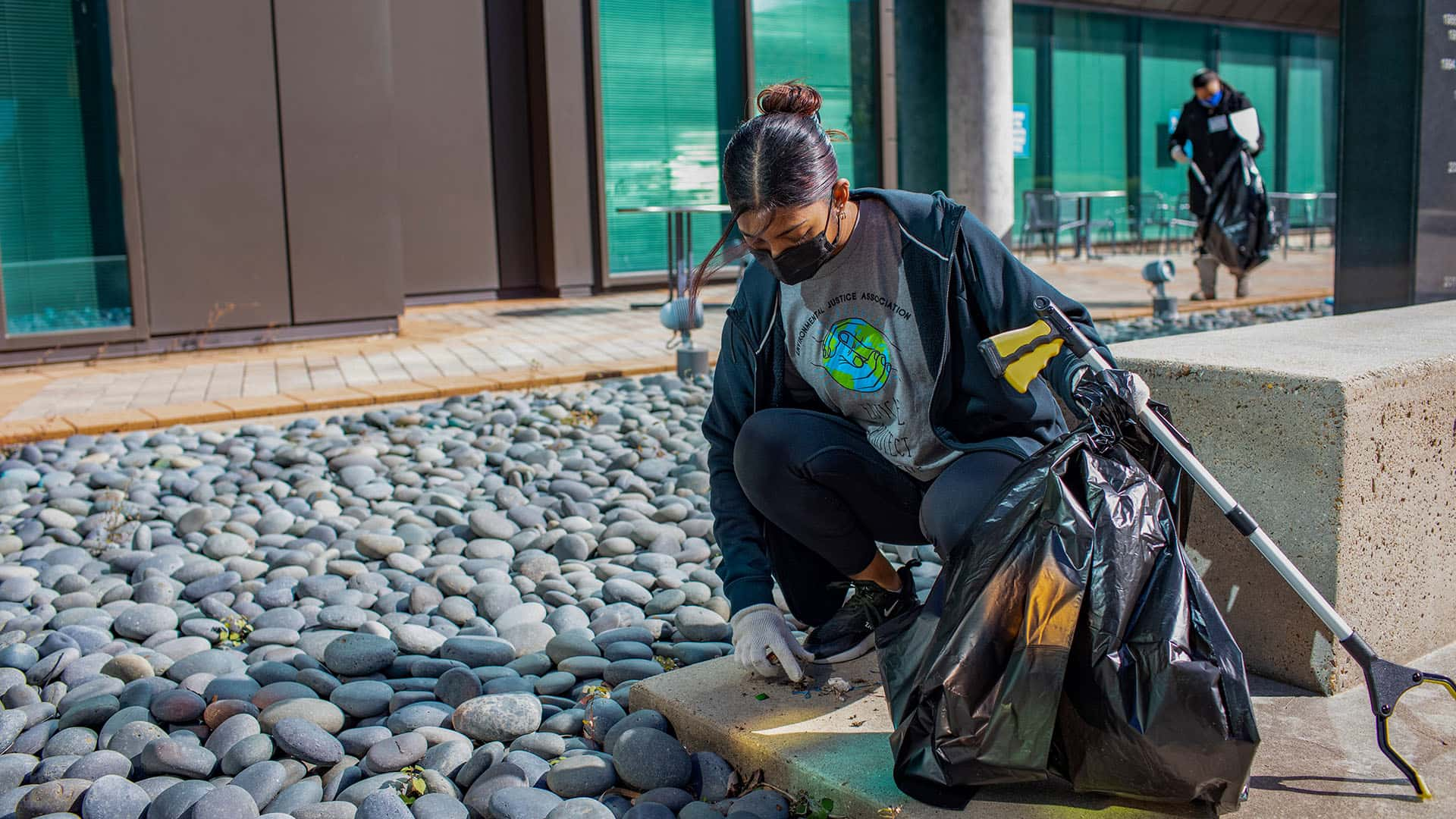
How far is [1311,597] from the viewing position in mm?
2176

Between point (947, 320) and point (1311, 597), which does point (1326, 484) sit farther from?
point (947, 320)

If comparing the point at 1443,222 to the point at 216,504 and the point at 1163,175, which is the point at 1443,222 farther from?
the point at 1163,175

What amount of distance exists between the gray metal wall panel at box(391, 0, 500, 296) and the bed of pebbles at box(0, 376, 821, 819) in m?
5.37

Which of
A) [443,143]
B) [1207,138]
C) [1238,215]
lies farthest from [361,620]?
[1207,138]

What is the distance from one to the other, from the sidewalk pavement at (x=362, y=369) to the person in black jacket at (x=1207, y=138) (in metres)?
0.44

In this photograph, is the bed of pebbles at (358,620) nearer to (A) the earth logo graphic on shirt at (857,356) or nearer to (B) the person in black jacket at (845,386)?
(B) the person in black jacket at (845,386)

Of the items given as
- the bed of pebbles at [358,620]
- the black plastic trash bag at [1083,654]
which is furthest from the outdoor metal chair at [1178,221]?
the black plastic trash bag at [1083,654]

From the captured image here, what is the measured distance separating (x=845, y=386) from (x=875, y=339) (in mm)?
121

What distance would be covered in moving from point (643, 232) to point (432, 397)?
5.50 metres

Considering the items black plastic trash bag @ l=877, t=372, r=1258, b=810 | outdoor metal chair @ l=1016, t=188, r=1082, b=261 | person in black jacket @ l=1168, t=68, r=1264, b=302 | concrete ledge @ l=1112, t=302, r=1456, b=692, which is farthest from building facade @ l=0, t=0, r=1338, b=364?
black plastic trash bag @ l=877, t=372, r=1258, b=810

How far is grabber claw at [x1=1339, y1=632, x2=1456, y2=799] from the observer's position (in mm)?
2139

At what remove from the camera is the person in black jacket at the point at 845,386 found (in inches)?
94.0

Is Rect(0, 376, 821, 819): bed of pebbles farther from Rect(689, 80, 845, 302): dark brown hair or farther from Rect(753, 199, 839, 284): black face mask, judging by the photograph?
Rect(689, 80, 845, 302): dark brown hair

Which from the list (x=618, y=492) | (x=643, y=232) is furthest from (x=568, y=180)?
(x=618, y=492)
